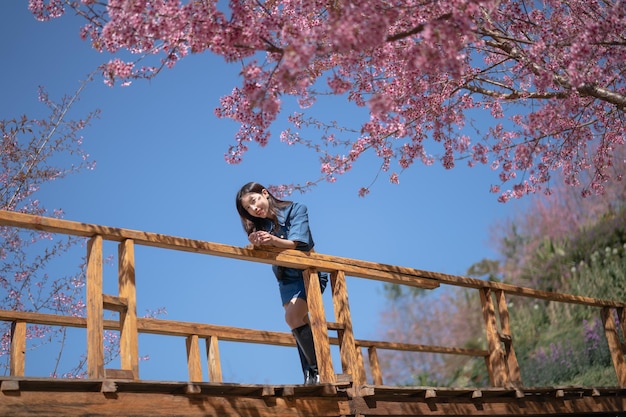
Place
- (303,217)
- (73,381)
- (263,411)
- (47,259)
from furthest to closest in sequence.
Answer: (47,259), (303,217), (263,411), (73,381)

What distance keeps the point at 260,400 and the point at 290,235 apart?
1156 millimetres

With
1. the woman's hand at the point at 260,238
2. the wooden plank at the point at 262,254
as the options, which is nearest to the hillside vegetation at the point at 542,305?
the wooden plank at the point at 262,254

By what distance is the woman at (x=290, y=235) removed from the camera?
553cm

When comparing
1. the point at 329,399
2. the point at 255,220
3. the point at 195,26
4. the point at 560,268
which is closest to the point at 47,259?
the point at 255,220

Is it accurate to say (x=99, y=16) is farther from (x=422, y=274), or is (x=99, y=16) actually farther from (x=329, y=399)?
(x=422, y=274)

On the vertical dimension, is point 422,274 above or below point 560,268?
below

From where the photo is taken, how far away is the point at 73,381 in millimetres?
3943

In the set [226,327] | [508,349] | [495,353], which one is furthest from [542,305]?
[226,327]

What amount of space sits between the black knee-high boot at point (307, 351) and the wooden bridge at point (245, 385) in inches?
→ 8.3

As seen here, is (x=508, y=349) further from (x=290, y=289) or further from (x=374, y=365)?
(x=290, y=289)


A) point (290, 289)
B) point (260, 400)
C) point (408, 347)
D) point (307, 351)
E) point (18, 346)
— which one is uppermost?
point (290, 289)

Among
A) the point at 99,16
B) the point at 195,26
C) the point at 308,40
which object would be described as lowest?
the point at 308,40

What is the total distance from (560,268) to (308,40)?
47.2 ft

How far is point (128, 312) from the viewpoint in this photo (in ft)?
14.4
